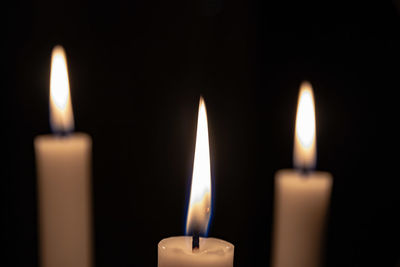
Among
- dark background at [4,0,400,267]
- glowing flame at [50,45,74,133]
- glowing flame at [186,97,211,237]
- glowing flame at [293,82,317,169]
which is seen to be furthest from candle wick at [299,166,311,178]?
dark background at [4,0,400,267]

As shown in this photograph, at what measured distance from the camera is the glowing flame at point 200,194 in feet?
1.06

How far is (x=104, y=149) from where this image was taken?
Answer: 0.97m

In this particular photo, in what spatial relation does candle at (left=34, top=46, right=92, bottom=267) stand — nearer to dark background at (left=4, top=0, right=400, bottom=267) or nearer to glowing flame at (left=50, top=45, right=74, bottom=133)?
glowing flame at (left=50, top=45, right=74, bottom=133)

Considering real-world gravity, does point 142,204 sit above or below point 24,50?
below

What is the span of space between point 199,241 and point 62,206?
0.55 feet

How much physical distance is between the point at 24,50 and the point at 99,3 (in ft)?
0.52

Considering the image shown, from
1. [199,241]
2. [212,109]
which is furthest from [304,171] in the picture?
[212,109]

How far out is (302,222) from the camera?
0.40 metres

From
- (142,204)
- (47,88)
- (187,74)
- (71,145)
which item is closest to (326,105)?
(187,74)

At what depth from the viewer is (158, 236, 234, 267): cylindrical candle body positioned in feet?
0.97

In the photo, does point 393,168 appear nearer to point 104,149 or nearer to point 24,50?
point 104,149

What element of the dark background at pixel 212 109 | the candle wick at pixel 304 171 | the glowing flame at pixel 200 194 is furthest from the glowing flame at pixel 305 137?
the dark background at pixel 212 109

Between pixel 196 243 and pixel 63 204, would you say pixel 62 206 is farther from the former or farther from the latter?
pixel 196 243

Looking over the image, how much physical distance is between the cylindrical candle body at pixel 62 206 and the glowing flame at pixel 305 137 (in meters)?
0.20
